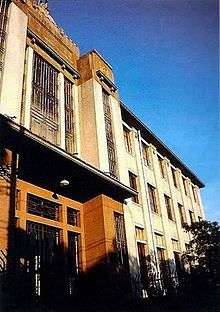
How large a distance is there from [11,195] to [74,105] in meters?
7.93

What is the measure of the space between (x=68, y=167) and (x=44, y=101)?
4.21m

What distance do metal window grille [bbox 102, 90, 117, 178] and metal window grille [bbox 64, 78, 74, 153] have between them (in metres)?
1.85

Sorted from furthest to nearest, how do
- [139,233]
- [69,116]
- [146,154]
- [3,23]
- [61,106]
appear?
1. [146,154]
2. [139,233]
3. [69,116]
4. [61,106]
5. [3,23]

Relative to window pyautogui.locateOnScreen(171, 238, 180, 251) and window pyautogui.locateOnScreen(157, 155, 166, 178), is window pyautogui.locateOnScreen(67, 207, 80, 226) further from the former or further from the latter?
window pyautogui.locateOnScreen(157, 155, 166, 178)

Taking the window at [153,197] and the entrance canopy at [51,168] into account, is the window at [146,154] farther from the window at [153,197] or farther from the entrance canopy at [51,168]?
the entrance canopy at [51,168]

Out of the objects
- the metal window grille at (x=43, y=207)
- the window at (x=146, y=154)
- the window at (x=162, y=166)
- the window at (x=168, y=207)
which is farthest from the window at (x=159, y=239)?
the metal window grille at (x=43, y=207)

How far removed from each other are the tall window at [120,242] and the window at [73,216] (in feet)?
5.86

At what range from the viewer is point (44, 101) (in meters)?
14.0

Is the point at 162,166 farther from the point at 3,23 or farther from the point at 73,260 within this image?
the point at 3,23

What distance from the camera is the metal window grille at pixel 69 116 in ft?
49.1

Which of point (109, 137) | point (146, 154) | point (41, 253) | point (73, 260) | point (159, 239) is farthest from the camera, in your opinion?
point (146, 154)

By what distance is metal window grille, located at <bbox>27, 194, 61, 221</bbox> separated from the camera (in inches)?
419

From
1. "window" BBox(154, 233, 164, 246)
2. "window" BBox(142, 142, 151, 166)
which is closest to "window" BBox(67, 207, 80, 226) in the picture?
"window" BBox(154, 233, 164, 246)

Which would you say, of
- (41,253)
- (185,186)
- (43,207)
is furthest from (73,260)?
→ (185,186)
